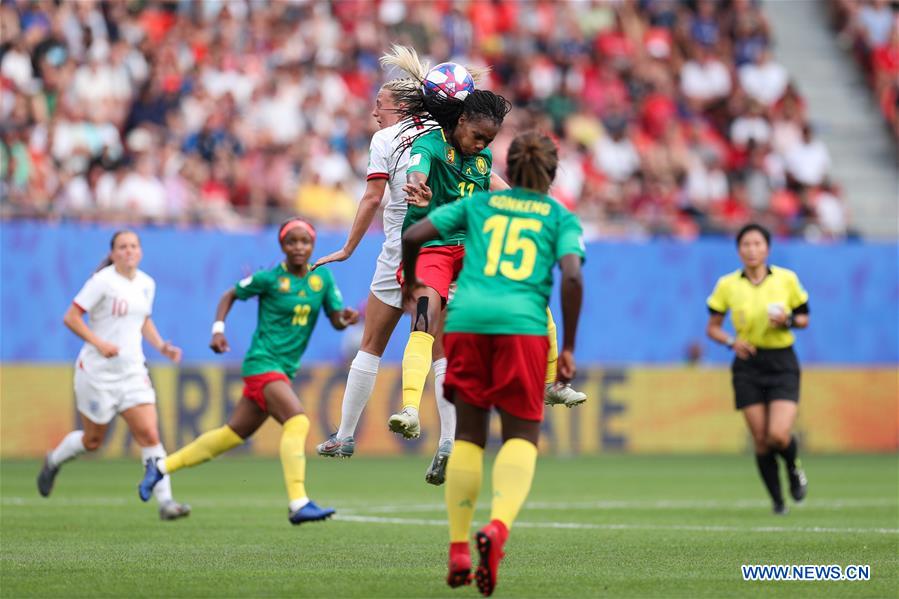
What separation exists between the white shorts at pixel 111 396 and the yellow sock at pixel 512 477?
6182mm

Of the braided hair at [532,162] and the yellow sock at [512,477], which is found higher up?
the braided hair at [532,162]

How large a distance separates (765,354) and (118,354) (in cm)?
581

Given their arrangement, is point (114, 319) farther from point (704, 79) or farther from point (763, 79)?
point (763, 79)

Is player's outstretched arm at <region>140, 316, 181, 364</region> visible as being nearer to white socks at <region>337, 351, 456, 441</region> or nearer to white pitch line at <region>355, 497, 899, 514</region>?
white pitch line at <region>355, 497, 899, 514</region>

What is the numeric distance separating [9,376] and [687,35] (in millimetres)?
13735

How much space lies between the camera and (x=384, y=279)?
10.4 metres

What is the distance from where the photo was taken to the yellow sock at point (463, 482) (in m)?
8.21

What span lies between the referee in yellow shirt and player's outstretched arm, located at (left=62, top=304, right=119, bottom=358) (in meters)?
5.40

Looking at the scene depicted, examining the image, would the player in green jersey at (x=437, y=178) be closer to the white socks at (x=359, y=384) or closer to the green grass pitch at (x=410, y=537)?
the white socks at (x=359, y=384)

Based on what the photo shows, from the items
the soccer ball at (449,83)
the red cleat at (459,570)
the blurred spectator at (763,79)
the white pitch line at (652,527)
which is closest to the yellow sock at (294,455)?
the white pitch line at (652,527)

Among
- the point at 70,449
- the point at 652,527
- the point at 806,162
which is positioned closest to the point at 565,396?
the point at 652,527

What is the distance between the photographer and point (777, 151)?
2706 centimetres

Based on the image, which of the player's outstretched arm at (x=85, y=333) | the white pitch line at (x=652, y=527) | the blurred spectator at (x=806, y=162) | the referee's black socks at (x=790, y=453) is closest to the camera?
the white pitch line at (x=652, y=527)

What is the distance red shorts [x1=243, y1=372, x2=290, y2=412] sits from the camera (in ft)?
41.0
